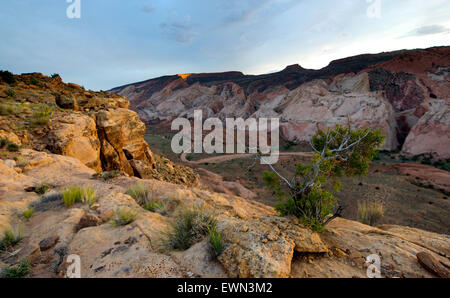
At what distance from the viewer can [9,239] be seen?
2609 millimetres

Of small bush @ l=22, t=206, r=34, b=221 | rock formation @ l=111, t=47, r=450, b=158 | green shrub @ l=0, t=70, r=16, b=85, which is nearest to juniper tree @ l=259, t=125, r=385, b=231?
small bush @ l=22, t=206, r=34, b=221

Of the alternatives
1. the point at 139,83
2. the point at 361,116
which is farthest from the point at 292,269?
the point at 139,83

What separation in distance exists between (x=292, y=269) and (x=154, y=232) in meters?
2.32

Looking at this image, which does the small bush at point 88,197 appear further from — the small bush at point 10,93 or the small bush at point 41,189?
the small bush at point 10,93

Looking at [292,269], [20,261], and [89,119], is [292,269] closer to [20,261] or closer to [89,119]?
[20,261]

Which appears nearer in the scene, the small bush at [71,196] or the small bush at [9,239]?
the small bush at [9,239]

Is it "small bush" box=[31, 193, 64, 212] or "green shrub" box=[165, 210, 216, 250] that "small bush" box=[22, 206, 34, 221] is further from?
"green shrub" box=[165, 210, 216, 250]

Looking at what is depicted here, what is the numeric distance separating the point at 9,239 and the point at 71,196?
52.9 inches

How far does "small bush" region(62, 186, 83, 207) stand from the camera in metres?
3.85

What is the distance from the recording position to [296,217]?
A: 4.09 metres

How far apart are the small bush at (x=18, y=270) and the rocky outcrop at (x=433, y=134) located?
1302 inches

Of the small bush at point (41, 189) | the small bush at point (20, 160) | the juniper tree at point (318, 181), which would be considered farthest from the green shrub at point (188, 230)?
the small bush at point (20, 160)

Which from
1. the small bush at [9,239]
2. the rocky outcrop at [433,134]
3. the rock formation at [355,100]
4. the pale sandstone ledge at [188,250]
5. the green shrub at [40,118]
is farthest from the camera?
the rock formation at [355,100]

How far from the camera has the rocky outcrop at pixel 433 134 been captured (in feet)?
70.7
